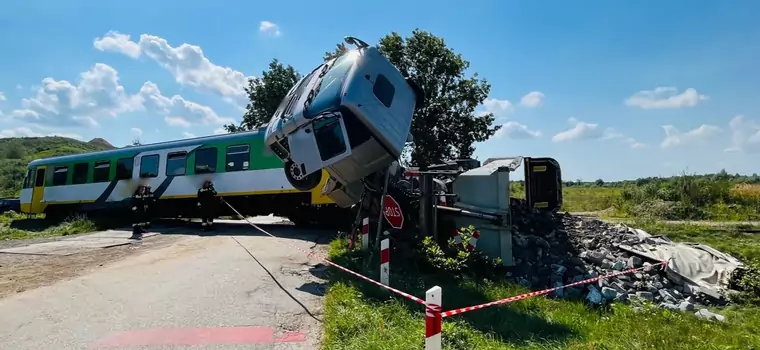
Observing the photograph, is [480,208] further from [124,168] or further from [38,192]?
[38,192]

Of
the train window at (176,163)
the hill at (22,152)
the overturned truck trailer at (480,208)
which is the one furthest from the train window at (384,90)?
the hill at (22,152)

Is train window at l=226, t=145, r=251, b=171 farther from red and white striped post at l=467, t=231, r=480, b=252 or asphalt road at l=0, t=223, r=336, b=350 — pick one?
red and white striped post at l=467, t=231, r=480, b=252

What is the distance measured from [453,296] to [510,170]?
10.8 ft

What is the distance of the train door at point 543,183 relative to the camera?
9969 mm

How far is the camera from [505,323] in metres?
4.92

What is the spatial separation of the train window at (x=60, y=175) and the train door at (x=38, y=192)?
2.84 ft

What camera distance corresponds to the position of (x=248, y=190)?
546 inches

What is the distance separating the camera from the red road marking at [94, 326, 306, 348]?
4219mm

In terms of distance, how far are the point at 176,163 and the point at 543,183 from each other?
11714 millimetres

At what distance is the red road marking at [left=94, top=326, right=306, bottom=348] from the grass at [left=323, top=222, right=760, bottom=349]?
22.7 inches

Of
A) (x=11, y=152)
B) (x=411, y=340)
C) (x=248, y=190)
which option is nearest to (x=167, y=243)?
(x=248, y=190)

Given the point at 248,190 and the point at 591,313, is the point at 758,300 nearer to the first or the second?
the point at 591,313

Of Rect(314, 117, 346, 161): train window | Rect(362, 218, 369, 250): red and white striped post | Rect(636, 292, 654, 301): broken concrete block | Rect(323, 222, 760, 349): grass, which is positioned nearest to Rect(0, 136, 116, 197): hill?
Rect(314, 117, 346, 161): train window

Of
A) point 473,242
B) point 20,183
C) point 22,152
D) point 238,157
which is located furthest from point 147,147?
point 22,152
